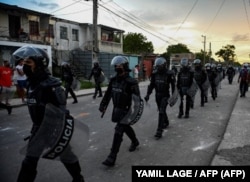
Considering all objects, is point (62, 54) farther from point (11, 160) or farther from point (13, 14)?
point (11, 160)

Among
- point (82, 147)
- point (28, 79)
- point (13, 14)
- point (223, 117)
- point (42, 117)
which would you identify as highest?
point (13, 14)

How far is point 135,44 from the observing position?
66.5 metres

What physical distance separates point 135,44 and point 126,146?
61003mm

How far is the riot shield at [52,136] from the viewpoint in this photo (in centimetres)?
348

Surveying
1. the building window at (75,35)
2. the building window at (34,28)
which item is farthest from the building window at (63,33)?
the building window at (34,28)

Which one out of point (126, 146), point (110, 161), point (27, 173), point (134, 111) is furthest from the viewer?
point (126, 146)

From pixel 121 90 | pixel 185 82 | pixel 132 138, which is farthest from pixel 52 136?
pixel 185 82

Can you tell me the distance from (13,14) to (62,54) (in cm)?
672

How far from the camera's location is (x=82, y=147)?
385 cm

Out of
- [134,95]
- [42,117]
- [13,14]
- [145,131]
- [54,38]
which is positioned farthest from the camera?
[54,38]

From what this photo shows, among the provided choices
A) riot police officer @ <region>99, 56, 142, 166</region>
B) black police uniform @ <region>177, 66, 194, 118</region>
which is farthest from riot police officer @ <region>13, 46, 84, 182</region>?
black police uniform @ <region>177, 66, 194, 118</region>

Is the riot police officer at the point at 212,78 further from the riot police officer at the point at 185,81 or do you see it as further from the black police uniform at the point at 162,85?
the black police uniform at the point at 162,85

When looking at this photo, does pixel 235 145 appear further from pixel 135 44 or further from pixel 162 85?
pixel 135 44

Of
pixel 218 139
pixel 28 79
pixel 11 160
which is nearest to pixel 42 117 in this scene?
pixel 28 79
